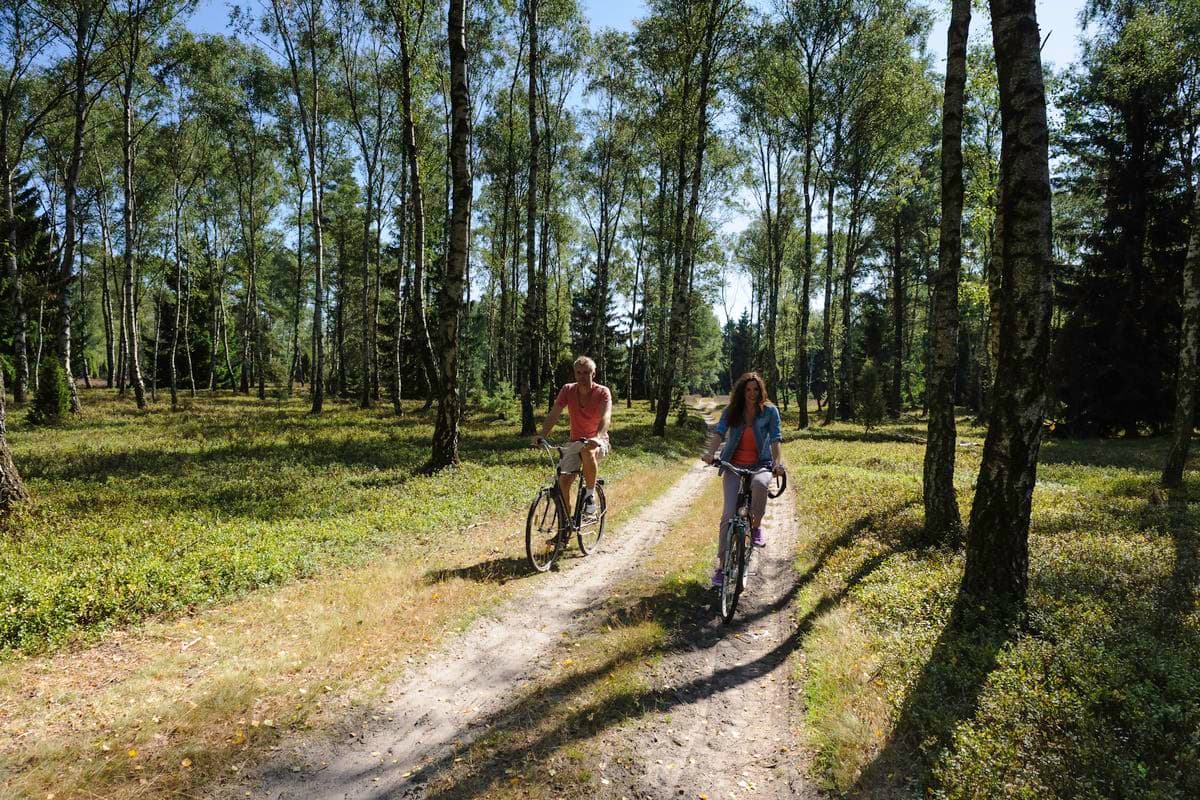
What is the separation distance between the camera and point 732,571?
258 inches

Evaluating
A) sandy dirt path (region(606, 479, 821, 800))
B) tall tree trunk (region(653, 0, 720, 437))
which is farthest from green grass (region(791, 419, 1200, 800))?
tall tree trunk (region(653, 0, 720, 437))

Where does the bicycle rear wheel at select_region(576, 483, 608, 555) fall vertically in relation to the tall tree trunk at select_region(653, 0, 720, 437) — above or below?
below

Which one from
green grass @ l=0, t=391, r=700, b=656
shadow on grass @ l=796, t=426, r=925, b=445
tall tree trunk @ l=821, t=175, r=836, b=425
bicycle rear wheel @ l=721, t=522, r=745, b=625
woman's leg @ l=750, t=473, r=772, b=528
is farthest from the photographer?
tall tree trunk @ l=821, t=175, r=836, b=425

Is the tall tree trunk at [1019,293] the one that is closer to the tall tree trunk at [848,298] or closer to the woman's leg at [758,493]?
the woman's leg at [758,493]

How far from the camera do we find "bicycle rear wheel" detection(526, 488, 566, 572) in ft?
26.9

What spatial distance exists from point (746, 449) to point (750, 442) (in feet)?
0.34

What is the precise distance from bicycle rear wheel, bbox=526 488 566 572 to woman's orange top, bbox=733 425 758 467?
2846 millimetres

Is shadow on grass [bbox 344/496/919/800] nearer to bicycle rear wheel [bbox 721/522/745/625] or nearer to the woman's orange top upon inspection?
bicycle rear wheel [bbox 721/522/745/625]

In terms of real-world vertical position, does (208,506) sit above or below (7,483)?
below

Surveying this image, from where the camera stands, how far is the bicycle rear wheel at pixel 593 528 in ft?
29.0

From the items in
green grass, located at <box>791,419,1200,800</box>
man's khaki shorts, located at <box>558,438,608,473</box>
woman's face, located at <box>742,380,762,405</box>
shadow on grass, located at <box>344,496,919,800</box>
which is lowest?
shadow on grass, located at <box>344,496,919,800</box>

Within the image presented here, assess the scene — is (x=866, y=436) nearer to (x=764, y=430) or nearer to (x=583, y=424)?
(x=583, y=424)

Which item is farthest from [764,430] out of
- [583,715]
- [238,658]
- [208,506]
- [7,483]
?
[7,483]

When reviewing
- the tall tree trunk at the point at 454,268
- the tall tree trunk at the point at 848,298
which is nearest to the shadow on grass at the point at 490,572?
the tall tree trunk at the point at 454,268
